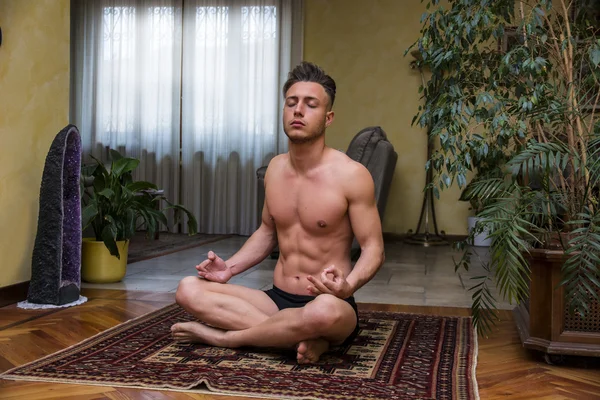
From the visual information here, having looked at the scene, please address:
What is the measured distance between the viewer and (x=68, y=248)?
10.4 ft

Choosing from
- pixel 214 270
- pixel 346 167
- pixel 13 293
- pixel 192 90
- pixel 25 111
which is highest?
pixel 192 90

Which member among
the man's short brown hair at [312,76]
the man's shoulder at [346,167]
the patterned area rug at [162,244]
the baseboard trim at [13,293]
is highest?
the man's short brown hair at [312,76]

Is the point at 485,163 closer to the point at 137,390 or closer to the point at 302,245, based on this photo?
the point at 302,245

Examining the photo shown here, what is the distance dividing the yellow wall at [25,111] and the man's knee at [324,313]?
1.80 meters

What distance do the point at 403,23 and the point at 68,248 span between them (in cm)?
471

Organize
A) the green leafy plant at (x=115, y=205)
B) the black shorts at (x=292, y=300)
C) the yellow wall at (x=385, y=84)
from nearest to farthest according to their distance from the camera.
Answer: the black shorts at (x=292, y=300), the green leafy plant at (x=115, y=205), the yellow wall at (x=385, y=84)

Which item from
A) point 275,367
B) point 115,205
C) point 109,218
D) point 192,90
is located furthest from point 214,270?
point 192,90

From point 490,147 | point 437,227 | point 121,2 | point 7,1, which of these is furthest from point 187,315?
point 121,2

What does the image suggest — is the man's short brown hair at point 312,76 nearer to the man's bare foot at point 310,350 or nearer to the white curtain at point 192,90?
the man's bare foot at point 310,350

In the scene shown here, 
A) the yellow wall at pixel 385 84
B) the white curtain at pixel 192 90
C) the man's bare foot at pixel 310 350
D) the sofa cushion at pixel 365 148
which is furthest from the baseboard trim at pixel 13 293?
the yellow wall at pixel 385 84

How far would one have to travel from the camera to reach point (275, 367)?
2059mm

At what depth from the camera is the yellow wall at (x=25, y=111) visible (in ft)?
10.3

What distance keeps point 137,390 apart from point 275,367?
43 cm

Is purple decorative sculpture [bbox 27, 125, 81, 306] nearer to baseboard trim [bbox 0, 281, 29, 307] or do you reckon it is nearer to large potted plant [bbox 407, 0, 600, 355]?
baseboard trim [bbox 0, 281, 29, 307]
